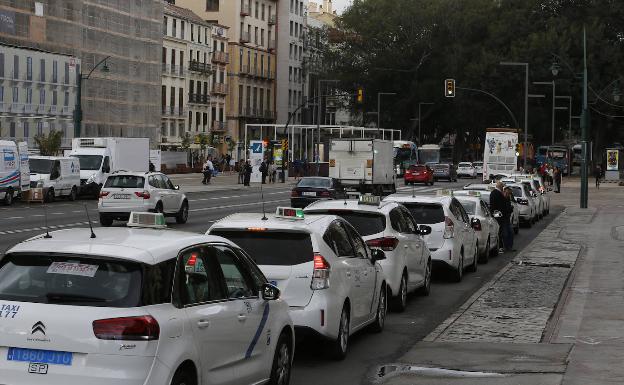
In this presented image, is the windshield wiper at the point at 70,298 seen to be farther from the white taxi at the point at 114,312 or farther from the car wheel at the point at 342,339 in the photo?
the car wheel at the point at 342,339

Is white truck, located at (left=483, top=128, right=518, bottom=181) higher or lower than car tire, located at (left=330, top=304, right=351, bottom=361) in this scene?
higher

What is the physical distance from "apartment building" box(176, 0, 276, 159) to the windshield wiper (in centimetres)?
12343

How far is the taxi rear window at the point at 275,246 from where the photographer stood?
11789 millimetres

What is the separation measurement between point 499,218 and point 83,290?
Result: 21314 mm

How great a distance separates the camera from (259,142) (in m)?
79.8

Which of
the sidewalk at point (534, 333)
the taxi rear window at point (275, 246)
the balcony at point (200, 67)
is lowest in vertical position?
the sidewalk at point (534, 333)

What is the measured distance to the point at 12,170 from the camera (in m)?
44.7

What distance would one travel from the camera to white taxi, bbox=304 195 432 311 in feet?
53.0

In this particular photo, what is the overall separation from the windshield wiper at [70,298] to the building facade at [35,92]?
6939 cm

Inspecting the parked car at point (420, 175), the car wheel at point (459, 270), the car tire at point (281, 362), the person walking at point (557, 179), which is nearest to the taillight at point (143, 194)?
the car wheel at point (459, 270)

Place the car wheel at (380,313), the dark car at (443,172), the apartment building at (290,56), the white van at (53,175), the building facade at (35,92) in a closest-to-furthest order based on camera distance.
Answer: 1. the car wheel at (380,313)
2. the white van at (53,175)
3. the building facade at (35,92)
4. the dark car at (443,172)
5. the apartment building at (290,56)

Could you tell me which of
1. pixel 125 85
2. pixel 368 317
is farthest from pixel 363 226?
pixel 125 85

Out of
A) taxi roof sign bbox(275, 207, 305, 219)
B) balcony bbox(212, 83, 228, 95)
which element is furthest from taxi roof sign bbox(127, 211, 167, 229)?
balcony bbox(212, 83, 228, 95)

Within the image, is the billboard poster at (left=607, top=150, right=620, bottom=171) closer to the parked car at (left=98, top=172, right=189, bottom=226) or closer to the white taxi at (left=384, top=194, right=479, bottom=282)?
the parked car at (left=98, top=172, right=189, bottom=226)
